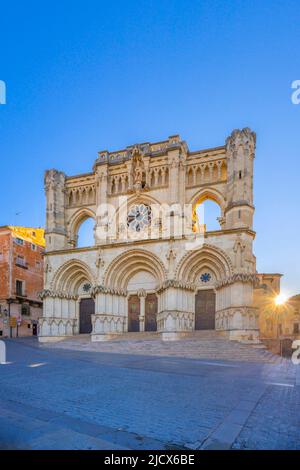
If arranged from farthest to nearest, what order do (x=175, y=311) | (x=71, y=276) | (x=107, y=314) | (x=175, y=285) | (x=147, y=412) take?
(x=71, y=276)
(x=107, y=314)
(x=175, y=285)
(x=175, y=311)
(x=147, y=412)

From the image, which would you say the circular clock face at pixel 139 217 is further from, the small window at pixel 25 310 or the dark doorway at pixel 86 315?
the small window at pixel 25 310

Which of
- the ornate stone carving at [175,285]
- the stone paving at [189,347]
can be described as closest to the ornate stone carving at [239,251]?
the ornate stone carving at [175,285]

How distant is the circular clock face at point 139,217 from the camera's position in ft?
96.8

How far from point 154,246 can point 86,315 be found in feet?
32.2

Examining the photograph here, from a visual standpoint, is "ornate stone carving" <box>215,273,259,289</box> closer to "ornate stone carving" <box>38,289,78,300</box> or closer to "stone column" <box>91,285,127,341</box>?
"stone column" <box>91,285,127,341</box>

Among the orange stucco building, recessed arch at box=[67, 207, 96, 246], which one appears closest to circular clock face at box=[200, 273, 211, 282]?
recessed arch at box=[67, 207, 96, 246]

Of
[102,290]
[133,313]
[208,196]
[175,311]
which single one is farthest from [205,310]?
[208,196]

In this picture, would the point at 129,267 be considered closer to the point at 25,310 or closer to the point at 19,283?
the point at 19,283

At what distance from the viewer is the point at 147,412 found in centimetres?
609

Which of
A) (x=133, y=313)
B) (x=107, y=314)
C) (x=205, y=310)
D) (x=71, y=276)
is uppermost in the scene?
(x=71, y=276)

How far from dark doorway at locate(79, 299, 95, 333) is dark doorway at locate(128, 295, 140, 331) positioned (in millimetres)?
3643

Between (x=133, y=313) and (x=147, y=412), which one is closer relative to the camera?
(x=147, y=412)
